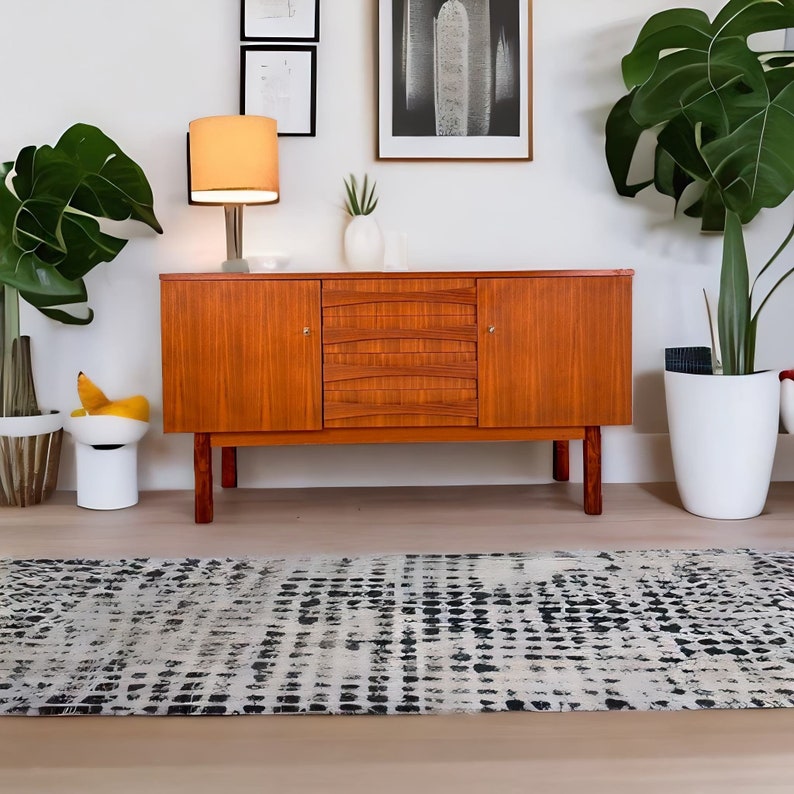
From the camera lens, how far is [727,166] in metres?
2.53

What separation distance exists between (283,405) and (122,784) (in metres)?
1.53

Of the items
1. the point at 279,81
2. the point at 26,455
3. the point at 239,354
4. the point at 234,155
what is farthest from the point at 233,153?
the point at 26,455

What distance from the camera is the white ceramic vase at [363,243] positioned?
9.77ft

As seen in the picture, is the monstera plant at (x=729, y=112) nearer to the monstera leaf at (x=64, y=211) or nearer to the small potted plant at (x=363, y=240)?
the small potted plant at (x=363, y=240)

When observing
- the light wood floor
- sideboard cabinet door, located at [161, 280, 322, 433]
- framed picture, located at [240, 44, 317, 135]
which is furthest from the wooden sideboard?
the light wood floor

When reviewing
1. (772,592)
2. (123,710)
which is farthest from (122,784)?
(772,592)

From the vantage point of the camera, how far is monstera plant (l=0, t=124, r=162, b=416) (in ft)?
8.68

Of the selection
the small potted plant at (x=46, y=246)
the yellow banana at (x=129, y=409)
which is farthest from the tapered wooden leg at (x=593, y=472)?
the small potted plant at (x=46, y=246)

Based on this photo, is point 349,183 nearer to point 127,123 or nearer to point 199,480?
point 127,123

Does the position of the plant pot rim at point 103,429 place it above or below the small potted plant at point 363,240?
below

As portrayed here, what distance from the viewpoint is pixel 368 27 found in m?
3.10

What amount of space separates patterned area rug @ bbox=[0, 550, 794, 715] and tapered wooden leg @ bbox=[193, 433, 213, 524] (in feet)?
1.59

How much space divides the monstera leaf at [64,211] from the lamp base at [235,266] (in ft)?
1.02

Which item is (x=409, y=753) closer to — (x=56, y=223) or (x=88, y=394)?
(x=88, y=394)
